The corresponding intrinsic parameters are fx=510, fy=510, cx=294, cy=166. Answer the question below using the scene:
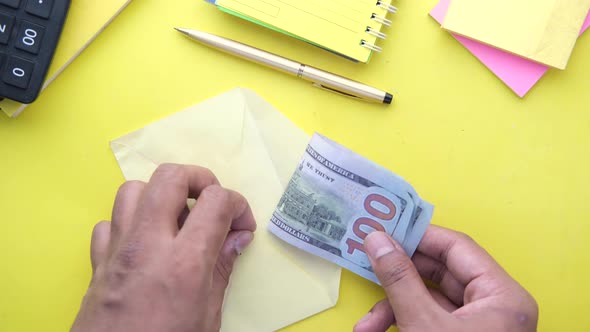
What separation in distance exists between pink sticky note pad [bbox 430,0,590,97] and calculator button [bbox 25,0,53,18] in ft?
1.60

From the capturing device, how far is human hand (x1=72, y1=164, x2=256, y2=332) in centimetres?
51

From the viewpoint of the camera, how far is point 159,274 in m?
0.51

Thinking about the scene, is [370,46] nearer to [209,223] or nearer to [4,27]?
[209,223]

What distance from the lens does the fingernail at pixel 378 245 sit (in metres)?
0.61

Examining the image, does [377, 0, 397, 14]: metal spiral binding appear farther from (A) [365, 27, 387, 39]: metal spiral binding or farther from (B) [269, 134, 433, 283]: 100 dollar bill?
(B) [269, 134, 433, 283]: 100 dollar bill

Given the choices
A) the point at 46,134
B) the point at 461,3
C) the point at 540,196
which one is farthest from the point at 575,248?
the point at 46,134

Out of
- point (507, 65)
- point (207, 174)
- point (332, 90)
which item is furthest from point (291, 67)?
point (507, 65)

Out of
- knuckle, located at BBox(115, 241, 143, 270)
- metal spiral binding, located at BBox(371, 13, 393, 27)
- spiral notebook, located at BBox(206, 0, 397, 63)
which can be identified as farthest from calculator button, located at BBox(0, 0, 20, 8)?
metal spiral binding, located at BBox(371, 13, 393, 27)

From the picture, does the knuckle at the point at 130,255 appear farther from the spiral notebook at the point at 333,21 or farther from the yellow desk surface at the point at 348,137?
the spiral notebook at the point at 333,21

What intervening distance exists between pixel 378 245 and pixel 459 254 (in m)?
0.10

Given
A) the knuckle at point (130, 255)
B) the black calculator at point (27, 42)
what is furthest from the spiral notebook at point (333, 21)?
the knuckle at point (130, 255)

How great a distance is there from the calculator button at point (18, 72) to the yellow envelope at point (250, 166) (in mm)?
130

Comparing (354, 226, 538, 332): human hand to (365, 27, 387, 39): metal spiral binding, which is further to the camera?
(365, 27, 387, 39): metal spiral binding

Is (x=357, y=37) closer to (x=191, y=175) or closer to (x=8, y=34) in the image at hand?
(x=191, y=175)
